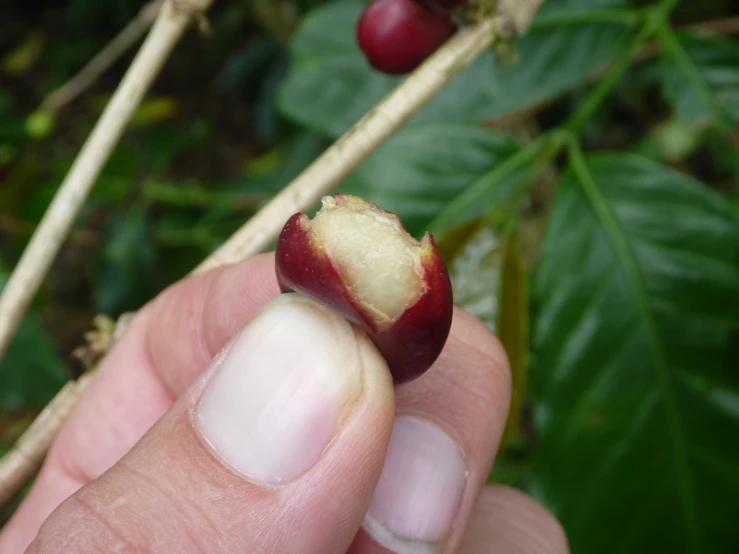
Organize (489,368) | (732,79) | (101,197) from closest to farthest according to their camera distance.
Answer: (489,368), (732,79), (101,197)

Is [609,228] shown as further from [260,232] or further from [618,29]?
[260,232]

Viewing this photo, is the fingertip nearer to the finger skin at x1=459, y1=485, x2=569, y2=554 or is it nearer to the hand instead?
the hand

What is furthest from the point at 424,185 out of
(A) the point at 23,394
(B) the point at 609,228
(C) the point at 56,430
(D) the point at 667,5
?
(A) the point at 23,394

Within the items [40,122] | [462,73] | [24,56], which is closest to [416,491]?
[462,73]

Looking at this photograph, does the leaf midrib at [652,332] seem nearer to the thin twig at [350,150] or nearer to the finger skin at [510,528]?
the finger skin at [510,528]

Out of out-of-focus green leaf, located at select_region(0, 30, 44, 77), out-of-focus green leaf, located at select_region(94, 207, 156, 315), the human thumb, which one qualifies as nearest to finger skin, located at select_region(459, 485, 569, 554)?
the human thumb

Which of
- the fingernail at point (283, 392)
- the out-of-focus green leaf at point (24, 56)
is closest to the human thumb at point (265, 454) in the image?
the fingernail at point (283, 392)

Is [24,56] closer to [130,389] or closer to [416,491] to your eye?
[130,389]
